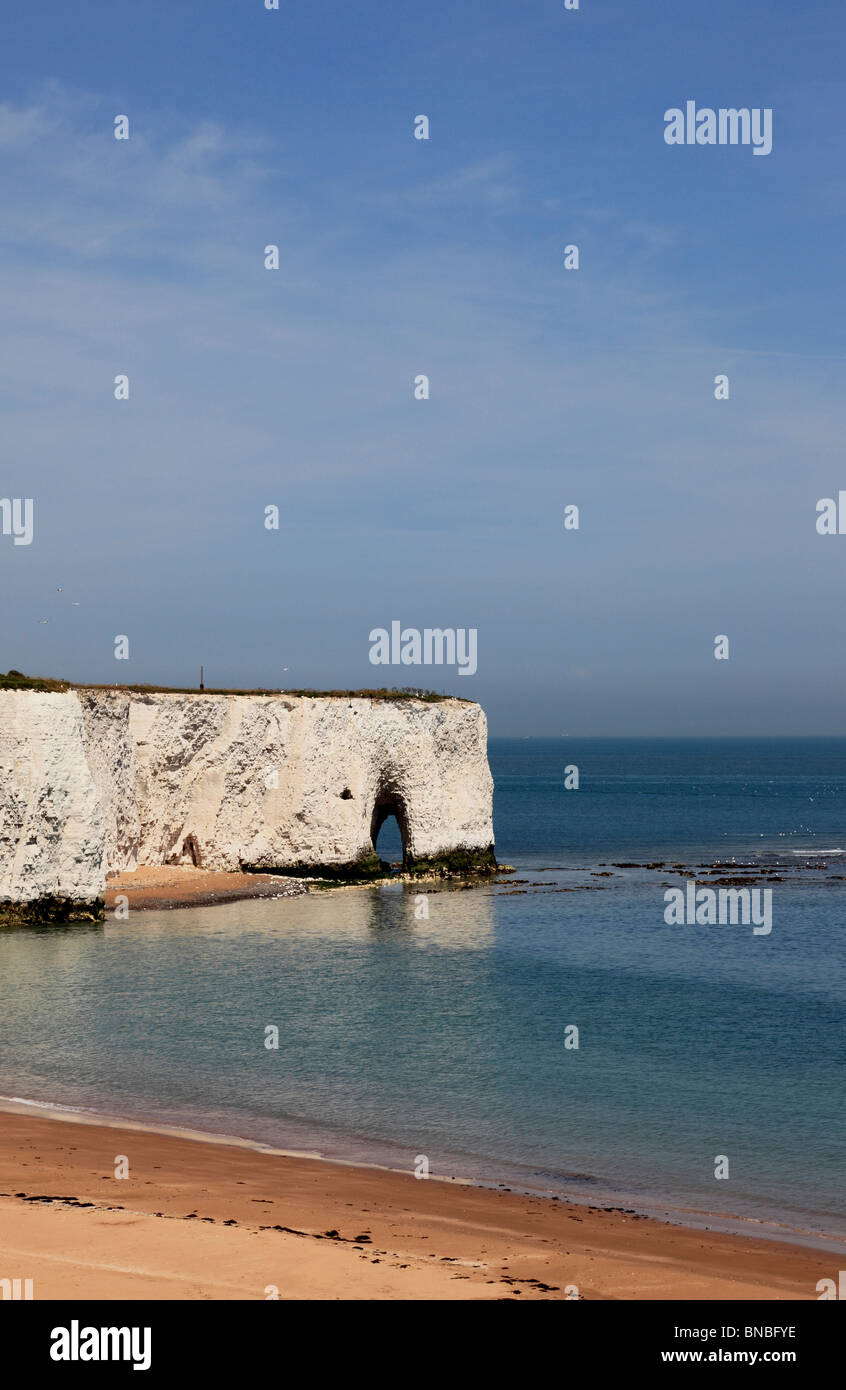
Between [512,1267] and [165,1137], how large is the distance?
7.38 m

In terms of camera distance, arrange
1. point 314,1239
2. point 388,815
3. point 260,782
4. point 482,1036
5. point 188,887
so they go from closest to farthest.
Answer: point 314,1239
point 482,1036
point 188,887
point 260,782
point 388,815

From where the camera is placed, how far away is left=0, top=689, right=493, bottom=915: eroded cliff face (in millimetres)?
38594

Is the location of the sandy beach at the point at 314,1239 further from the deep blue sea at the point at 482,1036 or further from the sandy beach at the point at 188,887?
the sandy beach at the point at 188,887

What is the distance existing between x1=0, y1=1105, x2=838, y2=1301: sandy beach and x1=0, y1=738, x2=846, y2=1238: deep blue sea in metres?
1.49

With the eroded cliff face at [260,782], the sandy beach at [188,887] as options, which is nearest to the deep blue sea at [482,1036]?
the sandy beach at [188,887]

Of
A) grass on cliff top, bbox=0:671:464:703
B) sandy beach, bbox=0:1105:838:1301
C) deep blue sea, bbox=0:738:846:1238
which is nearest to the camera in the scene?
sandy beach, bbox=0:1105:838:1301

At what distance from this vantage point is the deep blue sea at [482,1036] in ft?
54.4

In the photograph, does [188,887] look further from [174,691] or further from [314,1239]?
[314,1239]

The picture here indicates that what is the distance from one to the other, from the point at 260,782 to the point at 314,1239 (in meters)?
37.0

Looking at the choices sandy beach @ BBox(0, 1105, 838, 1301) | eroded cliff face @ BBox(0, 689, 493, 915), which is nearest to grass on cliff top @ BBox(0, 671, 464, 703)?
eroded cliff face @ BBox(0, 689, 493, 915)

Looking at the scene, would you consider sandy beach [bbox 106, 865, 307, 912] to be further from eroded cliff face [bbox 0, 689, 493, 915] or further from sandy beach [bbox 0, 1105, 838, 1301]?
sandy beach [bbox 0, 1105, 838, 1301]

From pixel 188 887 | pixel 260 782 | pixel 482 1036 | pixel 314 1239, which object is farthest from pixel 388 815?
pixel 314 1239

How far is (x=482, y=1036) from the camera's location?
2359cm

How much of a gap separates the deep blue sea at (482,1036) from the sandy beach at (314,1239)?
4.87ft
